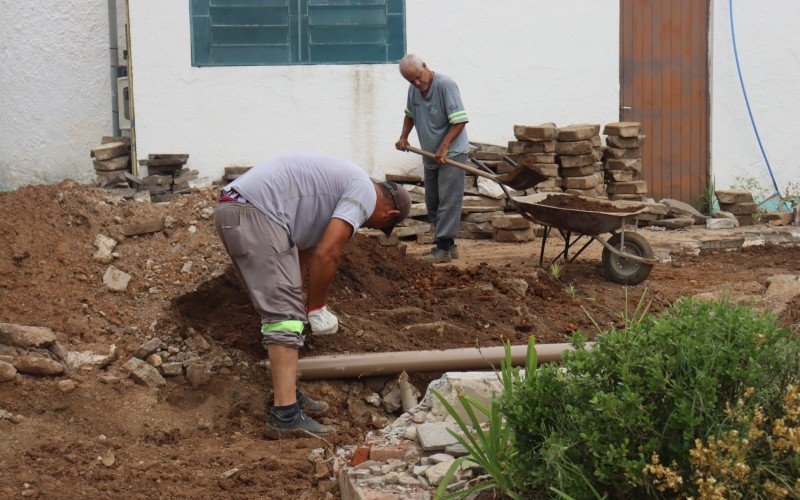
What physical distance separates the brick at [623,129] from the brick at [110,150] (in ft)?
17.8

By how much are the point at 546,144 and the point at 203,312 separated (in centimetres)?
569

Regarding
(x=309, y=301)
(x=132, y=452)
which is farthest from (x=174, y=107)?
(x=132, y=452)

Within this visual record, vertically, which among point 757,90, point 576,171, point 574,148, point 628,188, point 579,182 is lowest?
point 628,188

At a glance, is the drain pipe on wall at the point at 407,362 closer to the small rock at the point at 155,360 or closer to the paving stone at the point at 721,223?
the small rock at the point at 155,360

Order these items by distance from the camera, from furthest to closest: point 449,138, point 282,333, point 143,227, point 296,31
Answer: point 296,31 < point 449,138 < point 143,227 < point 282,333

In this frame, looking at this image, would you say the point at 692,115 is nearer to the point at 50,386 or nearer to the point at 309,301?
the point at 309,301

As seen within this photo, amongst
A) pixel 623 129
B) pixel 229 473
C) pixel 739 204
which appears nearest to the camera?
pixel 229 473

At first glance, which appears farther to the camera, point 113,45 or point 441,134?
point 113,45

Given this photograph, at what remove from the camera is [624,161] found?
12273mm

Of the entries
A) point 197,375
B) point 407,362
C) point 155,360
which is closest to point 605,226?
point 407,362

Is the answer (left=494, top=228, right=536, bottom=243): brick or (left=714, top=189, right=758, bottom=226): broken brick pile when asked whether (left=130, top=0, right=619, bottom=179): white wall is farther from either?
(left=714, top=189, right=758, bottom=226): broken brick pile

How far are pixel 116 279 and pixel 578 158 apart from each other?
20.1 feet

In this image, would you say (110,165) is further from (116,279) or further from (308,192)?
(308,192)

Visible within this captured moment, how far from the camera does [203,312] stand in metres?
6.95
